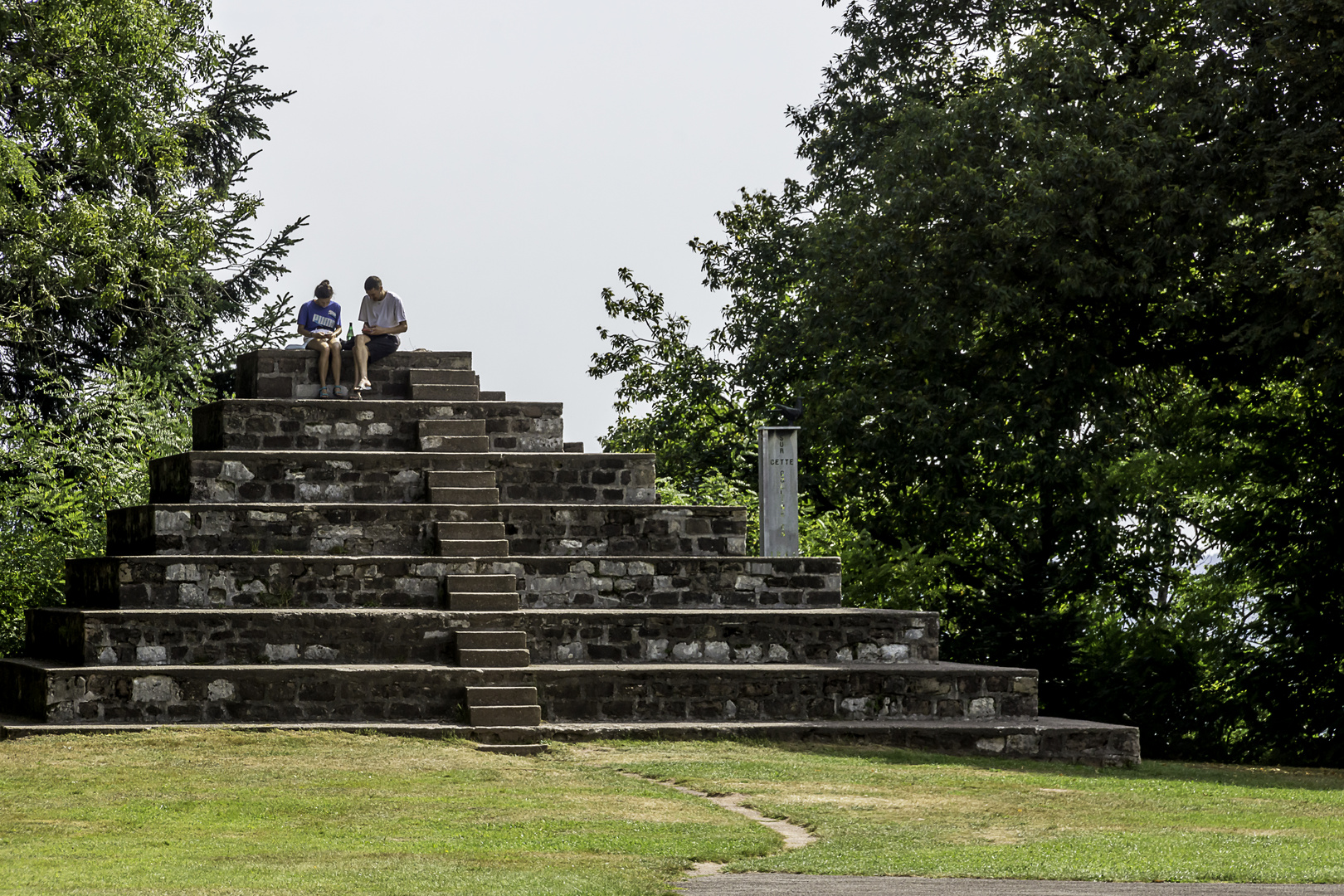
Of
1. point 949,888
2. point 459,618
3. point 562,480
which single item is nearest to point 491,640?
point 459,618

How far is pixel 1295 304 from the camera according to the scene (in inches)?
733

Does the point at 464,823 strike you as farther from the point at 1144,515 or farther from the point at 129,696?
→ the point at 1144,515

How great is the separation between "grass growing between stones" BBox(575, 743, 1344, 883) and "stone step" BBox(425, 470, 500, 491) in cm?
423

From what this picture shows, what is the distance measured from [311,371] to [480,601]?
14.4 ft

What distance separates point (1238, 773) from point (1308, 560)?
7.20 meters

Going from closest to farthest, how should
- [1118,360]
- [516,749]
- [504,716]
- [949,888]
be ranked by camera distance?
[949,888], [516,749], [504,716], [1118,360]

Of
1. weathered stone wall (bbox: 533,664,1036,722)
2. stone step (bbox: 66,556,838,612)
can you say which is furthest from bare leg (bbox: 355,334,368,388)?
weathered stone wall (bbox: 533,664,1036,722)

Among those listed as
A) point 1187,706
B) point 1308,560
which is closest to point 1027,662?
point 1187,706

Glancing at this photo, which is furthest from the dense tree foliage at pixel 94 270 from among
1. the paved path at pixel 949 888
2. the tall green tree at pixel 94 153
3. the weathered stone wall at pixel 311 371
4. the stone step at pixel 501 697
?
the paved path at pixel 949 888

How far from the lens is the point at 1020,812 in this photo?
10.3 metres

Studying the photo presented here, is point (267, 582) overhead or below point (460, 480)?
below

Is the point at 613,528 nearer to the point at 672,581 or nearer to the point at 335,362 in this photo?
the point at 672,581

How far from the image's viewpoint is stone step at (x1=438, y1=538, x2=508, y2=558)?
1576cm

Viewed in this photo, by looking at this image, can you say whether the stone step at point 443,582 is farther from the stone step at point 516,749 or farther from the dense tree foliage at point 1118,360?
the dense tree foliage at point 1118,360
